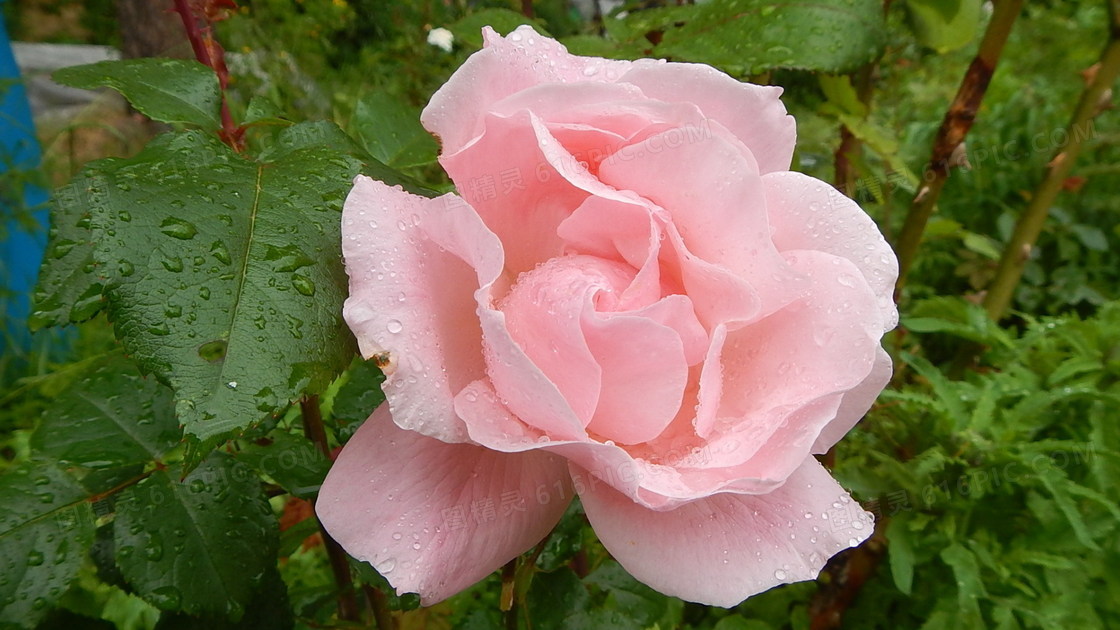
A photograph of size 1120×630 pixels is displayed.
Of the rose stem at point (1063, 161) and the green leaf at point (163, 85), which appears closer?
the green leaf at point (163, 85)

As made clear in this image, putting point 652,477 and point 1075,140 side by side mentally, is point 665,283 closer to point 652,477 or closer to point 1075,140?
point 652,477

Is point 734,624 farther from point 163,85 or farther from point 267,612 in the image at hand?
point 163,85

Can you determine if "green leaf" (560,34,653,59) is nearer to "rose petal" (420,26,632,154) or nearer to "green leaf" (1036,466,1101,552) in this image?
"rose petal" (420,26,632,154)

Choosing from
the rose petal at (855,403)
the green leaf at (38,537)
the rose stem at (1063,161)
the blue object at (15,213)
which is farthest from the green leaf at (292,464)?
the blue object at (15,213)

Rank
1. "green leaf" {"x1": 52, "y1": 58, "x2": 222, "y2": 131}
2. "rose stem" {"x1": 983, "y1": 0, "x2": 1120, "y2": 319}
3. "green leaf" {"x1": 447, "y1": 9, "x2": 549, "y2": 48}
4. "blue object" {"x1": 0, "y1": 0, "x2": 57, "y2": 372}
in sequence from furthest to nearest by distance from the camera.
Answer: "blue object" {"x1": 0, "y1": 0, "x2": 57, "y2": 372} < "rose stem" {"x1": 983, "y1": 0, "x2": 1120, "y2": 319} < "green leaf" {"x1": 447, "y1": 9, "x2": 549, "y2": 48} < "green leaf" {"x1": 52, "y1": 58, "x2": 222, "y2": 131}

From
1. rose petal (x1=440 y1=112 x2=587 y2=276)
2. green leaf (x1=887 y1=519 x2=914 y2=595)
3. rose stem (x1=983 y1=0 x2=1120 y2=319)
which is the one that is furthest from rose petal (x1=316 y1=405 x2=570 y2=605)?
rose stem (x1=983 y1=0 x2=1120 y2=319)

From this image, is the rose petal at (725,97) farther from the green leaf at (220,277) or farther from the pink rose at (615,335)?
the green leaf at (220,277)

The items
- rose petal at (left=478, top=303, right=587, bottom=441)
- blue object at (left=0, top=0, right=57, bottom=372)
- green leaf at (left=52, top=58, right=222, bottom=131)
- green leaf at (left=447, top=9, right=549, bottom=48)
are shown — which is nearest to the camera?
rose petal at (left=478, top=303, right=587, bottom=441)
